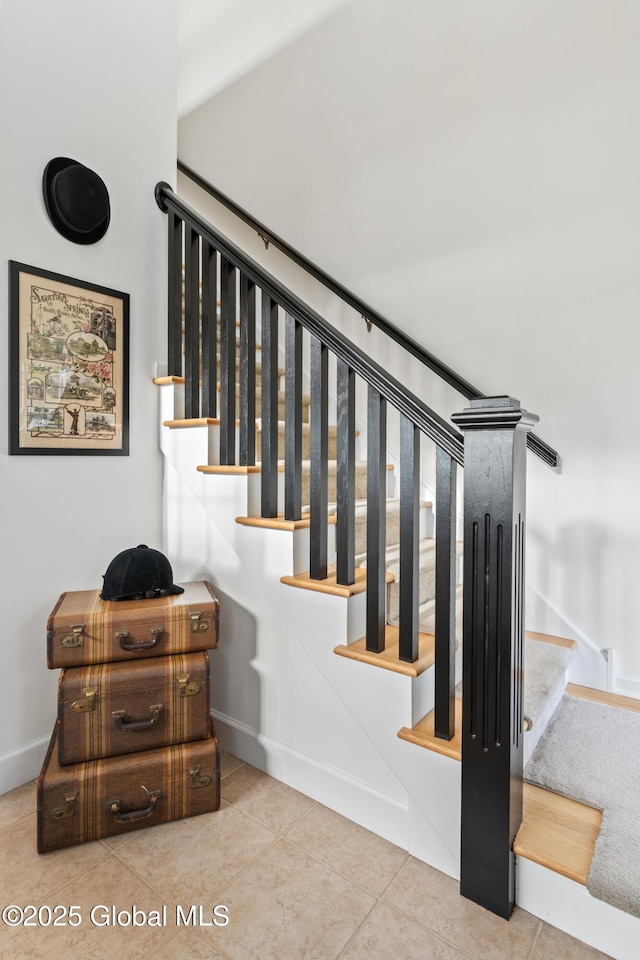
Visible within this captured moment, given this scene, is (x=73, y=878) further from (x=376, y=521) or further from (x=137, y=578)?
(x=376, y=521)

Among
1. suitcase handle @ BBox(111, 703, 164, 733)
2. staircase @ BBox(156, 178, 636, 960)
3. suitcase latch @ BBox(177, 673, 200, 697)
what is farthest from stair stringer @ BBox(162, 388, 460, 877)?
suitcase handle @ BBox(111, 703, 164, 733)

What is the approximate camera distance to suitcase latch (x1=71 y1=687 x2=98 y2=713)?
1.46 m

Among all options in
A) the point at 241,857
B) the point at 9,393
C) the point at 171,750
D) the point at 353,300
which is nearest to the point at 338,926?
the point at 241,857

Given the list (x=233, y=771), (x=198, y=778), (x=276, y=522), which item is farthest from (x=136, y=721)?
(x=276, y=522)

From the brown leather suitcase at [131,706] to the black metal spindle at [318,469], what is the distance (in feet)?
1.61

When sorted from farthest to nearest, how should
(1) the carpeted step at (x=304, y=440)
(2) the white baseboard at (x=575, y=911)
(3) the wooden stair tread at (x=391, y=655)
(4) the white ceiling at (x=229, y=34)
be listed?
(4) the white ceiling at (x=229, y=34)
(1) the carpeted step at (x=304, y=440)
(3) the wooden stair tread at (x=391, y=655)
(2) the white baseboard at (x=575, y=911)

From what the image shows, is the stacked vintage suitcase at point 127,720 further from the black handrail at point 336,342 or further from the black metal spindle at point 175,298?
the black metal spindle at point 175,298

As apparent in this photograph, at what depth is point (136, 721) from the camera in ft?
5.02

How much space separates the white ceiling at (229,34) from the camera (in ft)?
9.52

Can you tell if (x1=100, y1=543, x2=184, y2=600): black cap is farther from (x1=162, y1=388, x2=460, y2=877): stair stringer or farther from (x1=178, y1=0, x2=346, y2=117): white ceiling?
(x1=178, y1=0, x2=346, y2=117): white ceiling

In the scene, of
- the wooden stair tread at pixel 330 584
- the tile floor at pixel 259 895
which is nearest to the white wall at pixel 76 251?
the tile floor at pixel 259 895

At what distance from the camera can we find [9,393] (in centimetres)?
171

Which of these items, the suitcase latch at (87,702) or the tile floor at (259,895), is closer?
the tile floor at (259,895)

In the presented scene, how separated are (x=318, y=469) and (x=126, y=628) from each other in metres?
0.79
